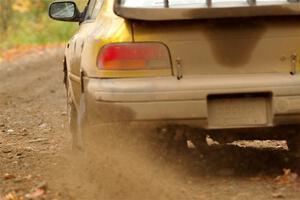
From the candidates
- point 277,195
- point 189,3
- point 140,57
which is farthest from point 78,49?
point 277,195

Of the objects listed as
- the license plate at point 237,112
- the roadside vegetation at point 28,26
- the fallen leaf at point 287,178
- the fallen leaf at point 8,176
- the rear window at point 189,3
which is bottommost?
the roadside vegetation at point 28,26

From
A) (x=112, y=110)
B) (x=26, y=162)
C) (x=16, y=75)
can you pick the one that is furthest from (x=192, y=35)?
(x=16, y=75)

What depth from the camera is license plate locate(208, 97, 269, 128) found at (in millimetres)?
5875

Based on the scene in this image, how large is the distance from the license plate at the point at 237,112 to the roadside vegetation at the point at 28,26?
867 inches

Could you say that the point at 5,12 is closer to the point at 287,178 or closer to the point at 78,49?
the point at 78,49

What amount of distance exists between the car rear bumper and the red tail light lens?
0.09m

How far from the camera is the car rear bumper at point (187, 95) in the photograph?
5.79 meters

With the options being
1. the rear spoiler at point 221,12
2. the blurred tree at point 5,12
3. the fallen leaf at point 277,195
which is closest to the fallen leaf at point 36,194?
the rear spoiler at point 221,12

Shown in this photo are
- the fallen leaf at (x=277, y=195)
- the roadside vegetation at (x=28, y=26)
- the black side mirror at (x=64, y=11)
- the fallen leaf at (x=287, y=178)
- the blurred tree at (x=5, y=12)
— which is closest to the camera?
the fallen leaf at (x=277, y=195)

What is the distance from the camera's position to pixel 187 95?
5785mm

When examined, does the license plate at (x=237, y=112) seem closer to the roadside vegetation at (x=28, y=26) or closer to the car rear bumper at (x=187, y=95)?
the car rear bumper at (x=187, y=95)

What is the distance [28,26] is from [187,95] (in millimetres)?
27713

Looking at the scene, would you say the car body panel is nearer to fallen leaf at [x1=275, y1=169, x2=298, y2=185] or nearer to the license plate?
the license plate

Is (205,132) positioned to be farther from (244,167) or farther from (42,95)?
(42,95)
